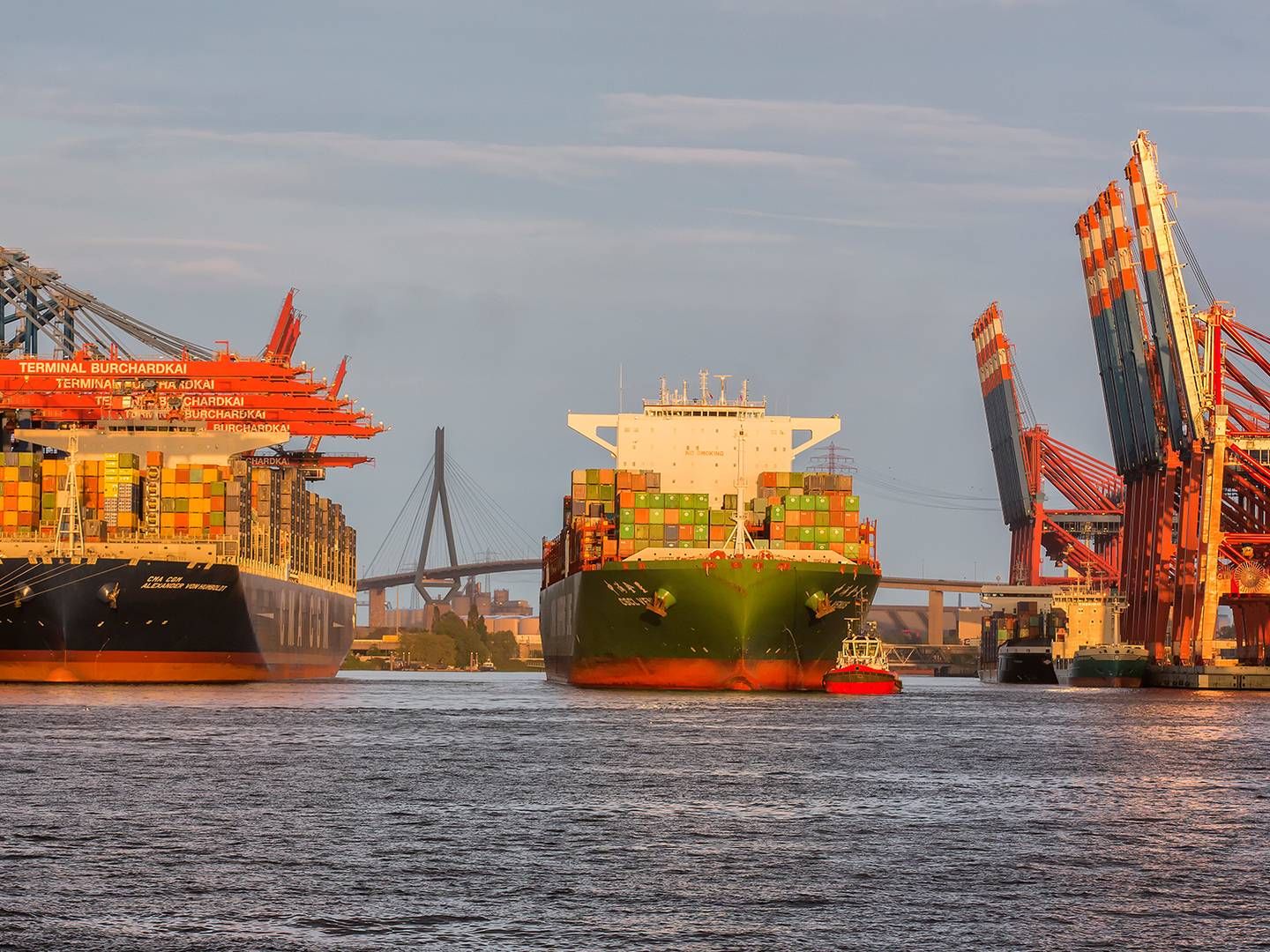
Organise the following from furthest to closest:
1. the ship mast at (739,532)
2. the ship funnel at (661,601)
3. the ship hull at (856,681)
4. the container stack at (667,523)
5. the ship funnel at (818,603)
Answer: the ship hull at (856,681), the container stack at (667,523), the ship mast at (739,532), the ship funnel at (818,603), the ship funnel at (661,601)

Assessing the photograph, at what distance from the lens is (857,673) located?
7744cm

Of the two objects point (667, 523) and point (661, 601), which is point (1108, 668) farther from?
point (661, 601)

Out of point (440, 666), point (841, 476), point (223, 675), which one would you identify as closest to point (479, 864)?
point (841, 476)

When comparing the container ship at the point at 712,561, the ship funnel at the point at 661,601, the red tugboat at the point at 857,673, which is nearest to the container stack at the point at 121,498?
the container ship at the point at 712,561

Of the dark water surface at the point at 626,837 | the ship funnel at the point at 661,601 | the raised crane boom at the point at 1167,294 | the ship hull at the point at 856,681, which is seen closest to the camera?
the dark water surface at the point at 626,837

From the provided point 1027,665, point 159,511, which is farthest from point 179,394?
point 1027,665

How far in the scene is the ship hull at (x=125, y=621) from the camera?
74875 millimetres

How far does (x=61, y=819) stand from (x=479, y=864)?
8.29 meters

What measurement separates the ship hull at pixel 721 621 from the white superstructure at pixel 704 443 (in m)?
9.38

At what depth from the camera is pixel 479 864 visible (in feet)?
87.4

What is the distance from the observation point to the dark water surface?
22.2 m

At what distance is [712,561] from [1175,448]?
4283cm

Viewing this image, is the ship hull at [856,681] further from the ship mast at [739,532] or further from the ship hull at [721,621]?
the ship mast at [739,532]

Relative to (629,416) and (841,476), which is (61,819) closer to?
(841,476)
